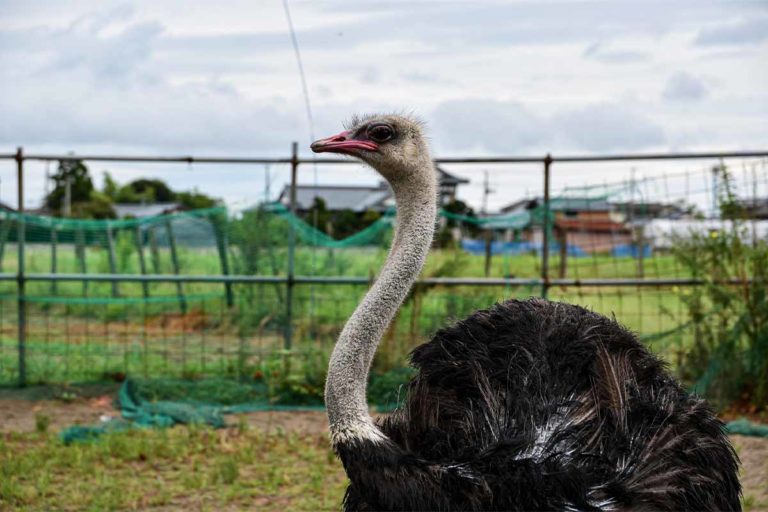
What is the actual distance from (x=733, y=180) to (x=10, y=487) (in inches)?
203

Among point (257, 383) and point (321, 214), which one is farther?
point (321, 214)

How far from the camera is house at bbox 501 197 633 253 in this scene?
901 cm

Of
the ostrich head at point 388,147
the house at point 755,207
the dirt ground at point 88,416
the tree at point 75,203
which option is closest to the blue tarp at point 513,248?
the house at point 755,207

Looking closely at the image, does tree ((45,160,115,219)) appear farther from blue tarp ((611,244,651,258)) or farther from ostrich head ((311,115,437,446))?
ostrich head ((311,115,437,446))

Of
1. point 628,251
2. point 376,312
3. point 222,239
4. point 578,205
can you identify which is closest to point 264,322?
point 222,239

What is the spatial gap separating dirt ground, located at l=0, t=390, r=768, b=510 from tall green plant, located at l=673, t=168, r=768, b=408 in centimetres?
76

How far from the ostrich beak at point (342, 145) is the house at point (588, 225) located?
552 cm

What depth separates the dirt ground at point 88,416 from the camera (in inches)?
270

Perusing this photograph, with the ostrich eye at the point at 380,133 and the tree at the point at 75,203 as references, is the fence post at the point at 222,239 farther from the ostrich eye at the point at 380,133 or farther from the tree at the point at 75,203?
the ostrich eye at the point at 380,133

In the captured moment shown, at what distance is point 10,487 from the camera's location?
17.5ft

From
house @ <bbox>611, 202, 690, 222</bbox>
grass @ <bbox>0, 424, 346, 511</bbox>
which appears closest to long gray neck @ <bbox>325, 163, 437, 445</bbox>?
grass @ <bbox>0, 424, 346, 511</bbox>

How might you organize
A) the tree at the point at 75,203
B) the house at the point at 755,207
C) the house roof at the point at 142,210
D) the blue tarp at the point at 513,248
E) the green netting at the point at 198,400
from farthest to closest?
the house roof at the point at 142,210, the tree at the point at 75,203, the blue tarp at the point at 513,248, the house at the point at 755,207, the green netting at the point at 198,400

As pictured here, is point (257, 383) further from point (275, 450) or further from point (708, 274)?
point (708, 274)

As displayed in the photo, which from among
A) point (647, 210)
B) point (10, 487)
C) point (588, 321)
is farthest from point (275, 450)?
point (647, 210)
